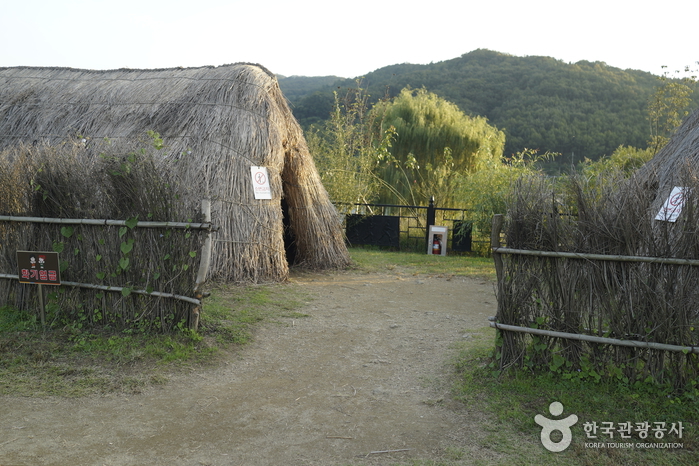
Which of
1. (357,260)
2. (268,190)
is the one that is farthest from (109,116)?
(357,260)

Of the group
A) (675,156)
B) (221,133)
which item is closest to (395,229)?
(221,133)

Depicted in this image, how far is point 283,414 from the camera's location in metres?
3.67

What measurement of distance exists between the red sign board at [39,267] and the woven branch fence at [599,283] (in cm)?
408

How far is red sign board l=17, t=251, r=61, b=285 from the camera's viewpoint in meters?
5.11

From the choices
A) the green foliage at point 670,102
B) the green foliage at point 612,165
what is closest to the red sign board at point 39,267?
the green foliage at point 612,165

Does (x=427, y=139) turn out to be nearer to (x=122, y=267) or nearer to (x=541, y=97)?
(x=541, y=97)

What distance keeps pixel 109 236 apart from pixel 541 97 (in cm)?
2461

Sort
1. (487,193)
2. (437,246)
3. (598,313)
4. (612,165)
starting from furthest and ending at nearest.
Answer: (437,246)
(487,193)
(612,165)
(598,313)

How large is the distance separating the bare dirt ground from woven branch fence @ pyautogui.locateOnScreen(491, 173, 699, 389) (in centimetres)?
89

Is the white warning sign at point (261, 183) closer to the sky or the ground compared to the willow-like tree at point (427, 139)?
closer to the ground

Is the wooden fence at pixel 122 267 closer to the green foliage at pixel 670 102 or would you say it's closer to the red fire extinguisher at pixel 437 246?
the red fire extinguisher at pixel 437 246

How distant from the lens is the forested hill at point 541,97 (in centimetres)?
2245

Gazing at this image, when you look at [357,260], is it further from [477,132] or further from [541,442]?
[477,132]

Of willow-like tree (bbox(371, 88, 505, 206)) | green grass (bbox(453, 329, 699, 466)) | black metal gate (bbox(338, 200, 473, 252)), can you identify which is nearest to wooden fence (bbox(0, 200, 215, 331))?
green grass (bbox(453, 329, 699, 466))
